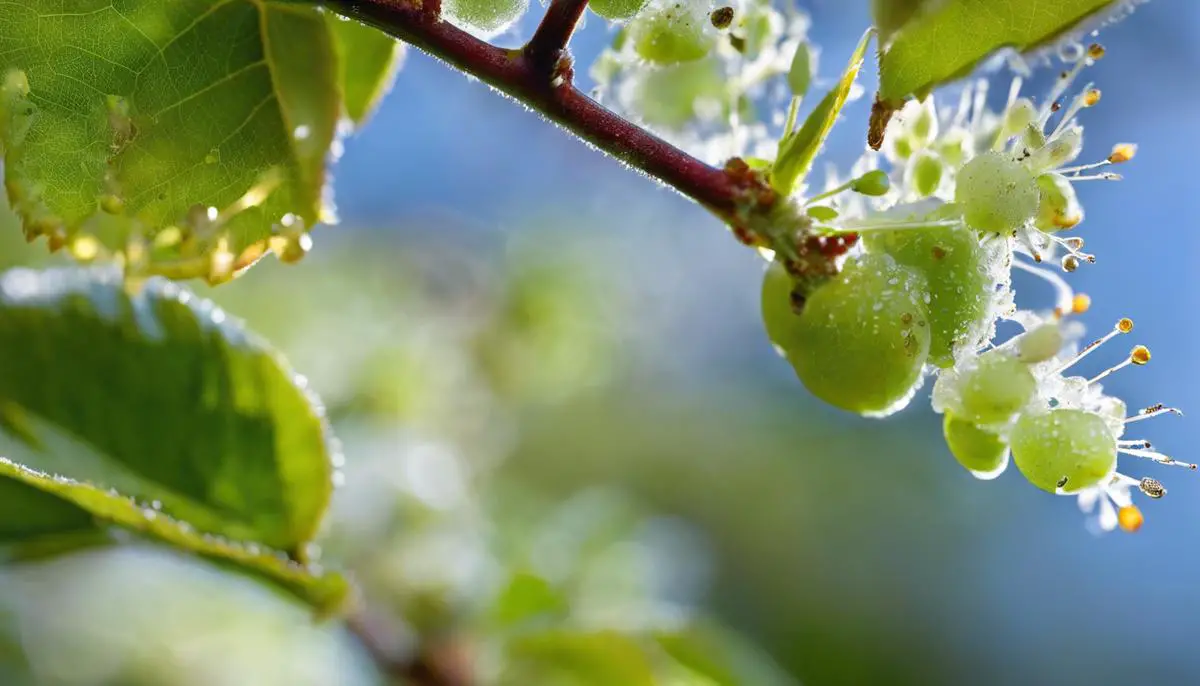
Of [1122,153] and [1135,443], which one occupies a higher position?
[1122,153]

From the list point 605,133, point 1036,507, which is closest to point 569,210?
point 605,133

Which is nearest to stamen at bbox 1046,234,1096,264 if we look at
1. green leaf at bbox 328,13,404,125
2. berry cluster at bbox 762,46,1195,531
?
berry cluster at bbox 762,46,1195,531

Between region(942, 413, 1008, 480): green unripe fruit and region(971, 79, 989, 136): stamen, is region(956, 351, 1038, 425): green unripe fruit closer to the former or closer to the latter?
region(942, 413, 1008, 480): green unripe fruit

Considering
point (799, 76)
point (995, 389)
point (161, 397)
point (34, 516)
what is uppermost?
point (799, 76)

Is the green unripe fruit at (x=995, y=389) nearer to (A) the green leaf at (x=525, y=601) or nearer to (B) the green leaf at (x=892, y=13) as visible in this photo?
(B) the green leaf at (x=892, y=13)

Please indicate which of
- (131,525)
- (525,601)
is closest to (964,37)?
(131,525)

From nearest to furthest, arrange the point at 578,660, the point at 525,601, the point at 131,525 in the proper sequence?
the point at 131,525, the point at 578,660, the point at 525,601

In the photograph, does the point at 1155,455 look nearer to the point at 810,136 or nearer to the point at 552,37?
the point at 810,136

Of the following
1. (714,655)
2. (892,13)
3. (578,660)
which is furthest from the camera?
(578,660)

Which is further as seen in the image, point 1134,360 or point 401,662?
point 401,662
